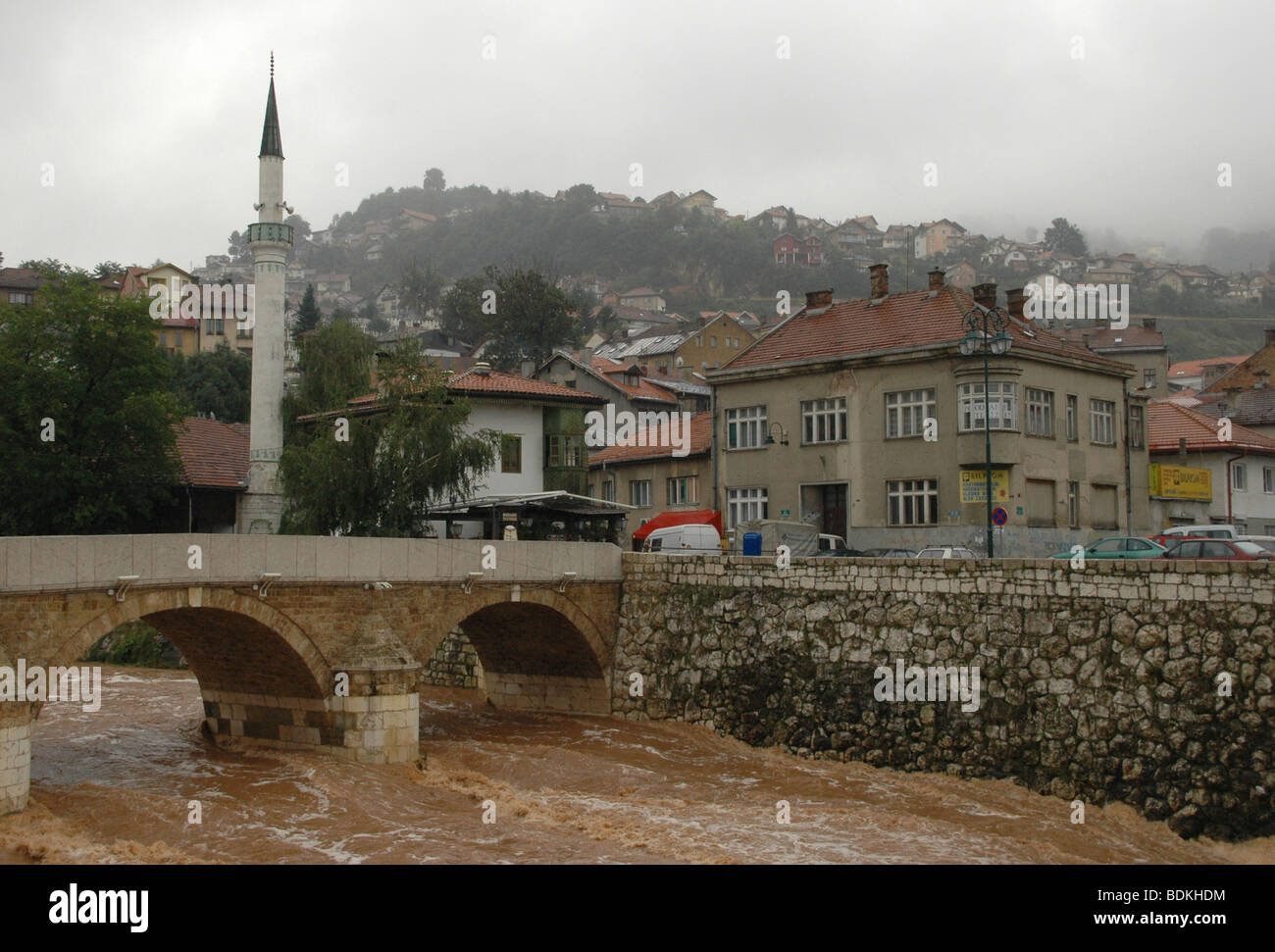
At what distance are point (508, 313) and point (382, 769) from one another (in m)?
59.5

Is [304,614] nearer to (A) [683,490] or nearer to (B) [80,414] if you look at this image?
(A) [683,490]

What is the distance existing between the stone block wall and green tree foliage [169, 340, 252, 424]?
4979 cm

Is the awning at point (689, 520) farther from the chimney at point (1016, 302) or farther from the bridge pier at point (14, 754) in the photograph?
the bridge pier at point (14, 754)

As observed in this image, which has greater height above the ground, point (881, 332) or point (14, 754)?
point (881, 332)

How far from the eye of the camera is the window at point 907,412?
116ft

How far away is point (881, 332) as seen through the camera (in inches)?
1479

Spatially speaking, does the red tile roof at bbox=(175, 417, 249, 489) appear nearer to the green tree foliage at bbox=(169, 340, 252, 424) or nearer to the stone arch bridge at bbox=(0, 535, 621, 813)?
the green tree foliage at bbox=(169, 340, 252, 424)

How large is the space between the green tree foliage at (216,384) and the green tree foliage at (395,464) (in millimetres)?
37919

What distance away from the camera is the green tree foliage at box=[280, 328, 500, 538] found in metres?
35.6

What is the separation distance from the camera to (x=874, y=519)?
120 feet

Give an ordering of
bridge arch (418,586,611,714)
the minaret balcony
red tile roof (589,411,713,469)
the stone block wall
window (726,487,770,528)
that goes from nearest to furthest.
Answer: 1. the stone block wall
2. bridge arch (418,586,611,714)
3. window (726,487,770,528)
4. red tile roof (589,411,713,469)
5. the minaret balcony

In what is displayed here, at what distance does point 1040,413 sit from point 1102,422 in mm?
3670

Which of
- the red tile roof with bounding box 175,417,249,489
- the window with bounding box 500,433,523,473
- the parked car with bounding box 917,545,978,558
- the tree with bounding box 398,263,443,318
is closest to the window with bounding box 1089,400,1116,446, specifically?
the parked car with bounding box 917,545,978,558

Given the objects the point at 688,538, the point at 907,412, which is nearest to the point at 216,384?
the point at 688,538
